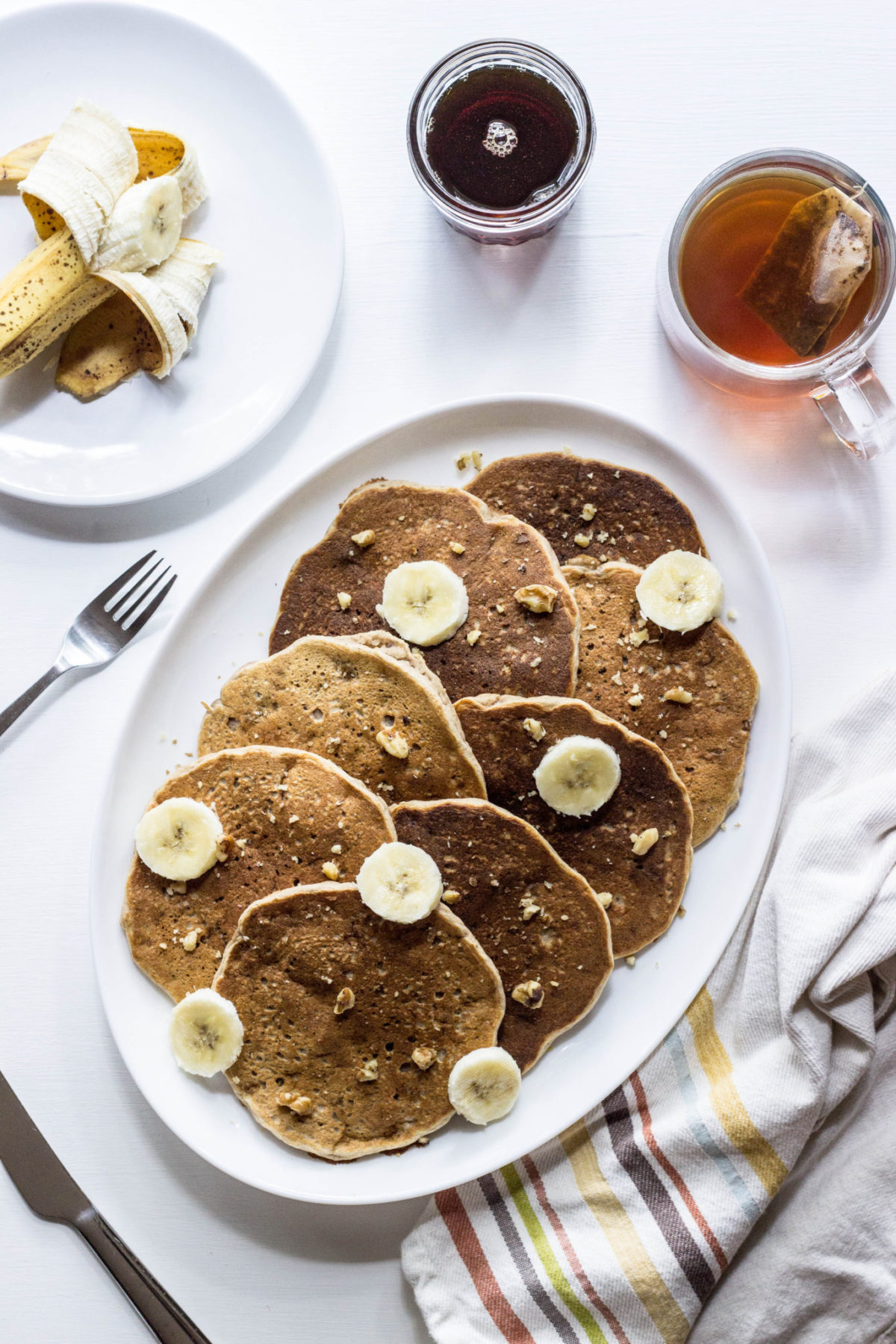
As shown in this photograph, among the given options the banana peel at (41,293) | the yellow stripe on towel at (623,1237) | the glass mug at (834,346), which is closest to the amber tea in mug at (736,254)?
the glass mug at (834,346)

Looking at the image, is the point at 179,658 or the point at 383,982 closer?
the point at 383,982

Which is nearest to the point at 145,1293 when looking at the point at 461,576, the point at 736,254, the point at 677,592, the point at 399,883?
the point at 399,883

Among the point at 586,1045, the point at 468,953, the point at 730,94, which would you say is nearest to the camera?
the point at 468,953

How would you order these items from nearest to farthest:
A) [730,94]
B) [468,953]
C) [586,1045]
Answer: [468,953] < [586,1045] < [730,94]

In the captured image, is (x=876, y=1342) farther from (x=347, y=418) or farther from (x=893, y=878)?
(x=347, y=418)

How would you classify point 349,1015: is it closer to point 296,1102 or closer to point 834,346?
point 296,1102

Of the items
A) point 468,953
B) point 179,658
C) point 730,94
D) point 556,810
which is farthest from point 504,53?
point 468,953

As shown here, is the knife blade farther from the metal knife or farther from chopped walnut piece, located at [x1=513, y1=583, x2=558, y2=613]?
chopped walnut piece, located at [x1=513, y1=583, x2=558, y2=613]

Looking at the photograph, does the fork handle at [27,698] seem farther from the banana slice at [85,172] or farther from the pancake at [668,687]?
the pancake at [668,687]
